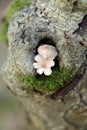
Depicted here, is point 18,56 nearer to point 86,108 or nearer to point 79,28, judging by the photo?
point 79,28

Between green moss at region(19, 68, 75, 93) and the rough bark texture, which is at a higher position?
the rough bark texture

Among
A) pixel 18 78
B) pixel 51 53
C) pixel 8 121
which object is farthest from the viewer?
pixel 8 121

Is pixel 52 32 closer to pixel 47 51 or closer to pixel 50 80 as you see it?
pixel 47 51

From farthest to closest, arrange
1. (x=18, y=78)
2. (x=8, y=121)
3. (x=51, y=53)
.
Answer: (x=8, y=121) → (x=18, y=78) → (x=51, y=53)

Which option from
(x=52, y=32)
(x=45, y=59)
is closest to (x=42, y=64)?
(x=45, y=59)

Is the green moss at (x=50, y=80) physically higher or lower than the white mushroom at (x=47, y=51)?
lower

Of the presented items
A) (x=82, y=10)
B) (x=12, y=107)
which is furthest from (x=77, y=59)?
(x=12, y=107)
